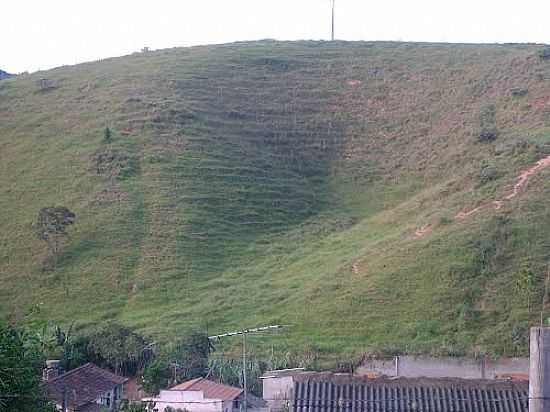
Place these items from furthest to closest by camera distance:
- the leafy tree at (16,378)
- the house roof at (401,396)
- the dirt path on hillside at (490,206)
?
the dirt path on hillside at (490,206)
the house roof at (401,396)
the leafy tree at (16,378)

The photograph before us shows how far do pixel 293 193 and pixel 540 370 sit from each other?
43.9m

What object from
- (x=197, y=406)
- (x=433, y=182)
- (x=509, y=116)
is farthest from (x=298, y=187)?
(x=197, y=406)

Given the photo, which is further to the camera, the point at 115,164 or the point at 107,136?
the point at 107,136

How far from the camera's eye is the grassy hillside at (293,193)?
33.7m

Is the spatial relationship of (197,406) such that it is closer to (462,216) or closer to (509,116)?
(462,216)

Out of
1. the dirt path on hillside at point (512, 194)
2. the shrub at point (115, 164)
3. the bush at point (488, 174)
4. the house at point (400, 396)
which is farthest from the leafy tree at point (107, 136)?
the house at point (400, 396)

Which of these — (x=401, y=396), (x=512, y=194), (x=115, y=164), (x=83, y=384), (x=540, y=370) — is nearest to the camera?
(x=540, y=370)

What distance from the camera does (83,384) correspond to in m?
22.9

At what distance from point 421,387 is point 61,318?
27117mm

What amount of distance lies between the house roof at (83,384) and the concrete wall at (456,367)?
7724 millimetres

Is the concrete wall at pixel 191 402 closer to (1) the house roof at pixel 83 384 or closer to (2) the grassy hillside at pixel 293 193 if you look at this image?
(1) the house roof at pixel 83 384

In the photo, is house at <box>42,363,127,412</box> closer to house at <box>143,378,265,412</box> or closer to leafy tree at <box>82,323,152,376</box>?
house at <box>143,378,265,412</box>

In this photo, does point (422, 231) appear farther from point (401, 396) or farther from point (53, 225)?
point (401, 396)

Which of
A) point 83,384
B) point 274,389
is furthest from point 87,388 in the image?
point 274,389
